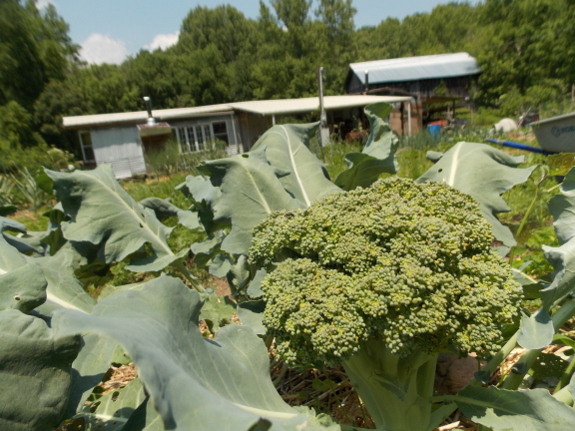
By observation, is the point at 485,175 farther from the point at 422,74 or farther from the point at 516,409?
the point at 422,74

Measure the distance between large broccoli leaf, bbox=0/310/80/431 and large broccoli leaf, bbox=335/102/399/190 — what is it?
4.57 ft

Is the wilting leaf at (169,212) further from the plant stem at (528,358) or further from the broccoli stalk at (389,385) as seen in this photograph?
the plant stem at (528,358)

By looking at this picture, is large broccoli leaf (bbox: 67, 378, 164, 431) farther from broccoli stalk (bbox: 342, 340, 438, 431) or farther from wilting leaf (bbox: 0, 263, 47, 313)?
broccoli stalk (bbox: 342, 340, 438, 431)

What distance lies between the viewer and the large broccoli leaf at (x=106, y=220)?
1.83 m

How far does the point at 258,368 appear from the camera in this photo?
0.99 m

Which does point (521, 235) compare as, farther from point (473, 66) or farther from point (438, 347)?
point (473, 66)

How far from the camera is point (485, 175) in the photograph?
159 cm

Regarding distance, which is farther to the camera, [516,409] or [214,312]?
[214,312]

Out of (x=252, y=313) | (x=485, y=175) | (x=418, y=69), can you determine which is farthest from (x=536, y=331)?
(x=418, y=69)

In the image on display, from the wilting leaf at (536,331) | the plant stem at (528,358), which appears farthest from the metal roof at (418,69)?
the wilting leaf at (536,331)

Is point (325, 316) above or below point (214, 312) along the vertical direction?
above

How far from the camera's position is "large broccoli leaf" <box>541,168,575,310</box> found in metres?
1.07

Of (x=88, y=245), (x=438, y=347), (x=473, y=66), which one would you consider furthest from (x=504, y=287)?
(x=473, y=66)

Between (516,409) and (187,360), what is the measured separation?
903mm
